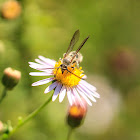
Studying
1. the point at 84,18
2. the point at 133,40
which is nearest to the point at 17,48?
the point at 84,18

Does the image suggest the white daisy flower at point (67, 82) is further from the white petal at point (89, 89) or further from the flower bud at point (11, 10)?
the flower bud at point (11, 10)

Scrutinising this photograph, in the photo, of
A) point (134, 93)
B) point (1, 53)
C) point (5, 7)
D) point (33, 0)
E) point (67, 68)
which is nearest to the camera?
point (67, 68)

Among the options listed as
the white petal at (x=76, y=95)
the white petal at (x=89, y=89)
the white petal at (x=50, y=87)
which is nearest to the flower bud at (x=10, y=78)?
the white petal at (x=50, y=87)

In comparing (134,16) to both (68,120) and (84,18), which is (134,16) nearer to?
(84,18)

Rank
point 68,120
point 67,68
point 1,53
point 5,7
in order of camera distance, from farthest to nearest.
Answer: point 5,7 < point 1,53 < point 68,120 < point 67,68

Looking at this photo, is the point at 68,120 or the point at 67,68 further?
the point at 68,120

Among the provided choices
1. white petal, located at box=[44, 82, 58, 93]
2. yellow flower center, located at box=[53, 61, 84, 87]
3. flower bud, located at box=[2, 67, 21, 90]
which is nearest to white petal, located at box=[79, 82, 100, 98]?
yellow flower center, located at box=[53, 61, 84, 87]

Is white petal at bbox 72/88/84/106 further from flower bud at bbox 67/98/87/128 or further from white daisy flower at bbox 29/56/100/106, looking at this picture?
flower bud at bbox 67/98/87/128
